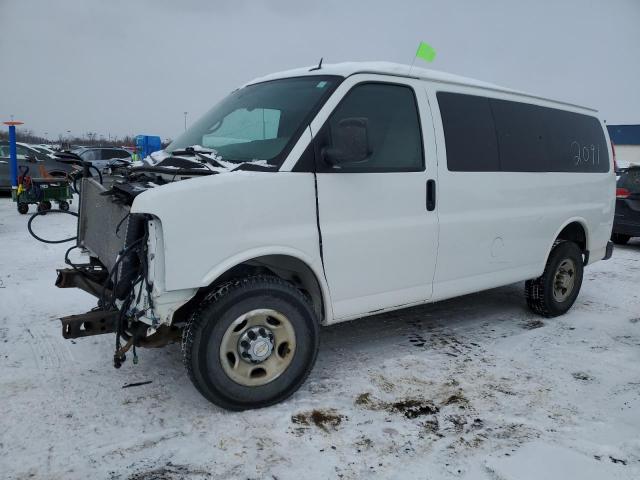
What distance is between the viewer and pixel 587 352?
4379 mm

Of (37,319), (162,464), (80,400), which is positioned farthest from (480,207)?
(37,319)

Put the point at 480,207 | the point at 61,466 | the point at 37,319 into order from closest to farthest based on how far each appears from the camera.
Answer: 1. the point at 61,466
2. the point at 480,207
3. the point at 37,319

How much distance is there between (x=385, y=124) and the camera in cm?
367

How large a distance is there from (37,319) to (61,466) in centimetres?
254

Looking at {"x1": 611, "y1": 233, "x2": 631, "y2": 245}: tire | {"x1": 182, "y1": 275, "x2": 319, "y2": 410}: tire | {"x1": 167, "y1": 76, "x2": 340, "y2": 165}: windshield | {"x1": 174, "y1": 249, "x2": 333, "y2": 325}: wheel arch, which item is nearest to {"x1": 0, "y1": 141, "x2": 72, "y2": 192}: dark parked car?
{"x1": 167, "y1": 76, "x2": 340, "y2": 165}: windshield

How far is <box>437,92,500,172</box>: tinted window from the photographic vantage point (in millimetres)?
4039

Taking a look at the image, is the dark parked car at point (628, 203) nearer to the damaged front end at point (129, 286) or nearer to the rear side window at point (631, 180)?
the rear side window at point (631, 180)

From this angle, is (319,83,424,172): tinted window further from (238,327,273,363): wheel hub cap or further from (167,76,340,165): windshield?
(238,327,273,363): wheel hub cap

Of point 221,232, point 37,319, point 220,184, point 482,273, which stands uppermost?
point 220,184

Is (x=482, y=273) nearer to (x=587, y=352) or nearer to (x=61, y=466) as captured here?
(x=587, y=352)

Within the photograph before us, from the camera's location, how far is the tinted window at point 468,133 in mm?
4039

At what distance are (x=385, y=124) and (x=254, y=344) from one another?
178cm

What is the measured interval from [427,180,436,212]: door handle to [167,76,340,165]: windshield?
3.44 feet

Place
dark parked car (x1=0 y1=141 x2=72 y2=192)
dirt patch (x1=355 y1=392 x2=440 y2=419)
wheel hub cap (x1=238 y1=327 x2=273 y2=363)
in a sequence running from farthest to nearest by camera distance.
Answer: dark parked car (x1=0 y1=141 x2=72 y2=192)
dirt patch (x1=355 y1=392 x2=440 y2=419)
wheel hub cap (x1=238 y1=327 x2=273 y2=363)
